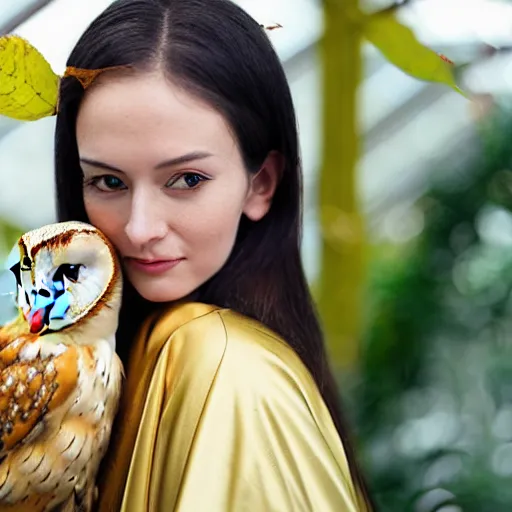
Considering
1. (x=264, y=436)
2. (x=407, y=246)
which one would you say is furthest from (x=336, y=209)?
(x=264, y=436)

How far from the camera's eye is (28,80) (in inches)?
25.4

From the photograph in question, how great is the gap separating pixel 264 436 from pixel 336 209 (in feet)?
0.78

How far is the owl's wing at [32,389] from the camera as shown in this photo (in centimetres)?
60

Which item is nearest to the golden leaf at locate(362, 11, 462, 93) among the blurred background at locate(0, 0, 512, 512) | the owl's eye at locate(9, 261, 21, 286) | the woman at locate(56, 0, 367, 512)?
the blurred background at locate(0, 0, 512, 512)

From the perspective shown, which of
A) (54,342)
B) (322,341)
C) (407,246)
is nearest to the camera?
(54,342)

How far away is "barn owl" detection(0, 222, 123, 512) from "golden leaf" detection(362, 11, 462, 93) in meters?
0.30

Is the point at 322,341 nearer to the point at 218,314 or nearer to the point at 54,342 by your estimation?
the point at 218,314

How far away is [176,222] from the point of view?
638 mm

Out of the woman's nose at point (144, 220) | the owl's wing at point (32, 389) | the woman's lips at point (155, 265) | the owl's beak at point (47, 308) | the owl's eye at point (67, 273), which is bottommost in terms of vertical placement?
the owl's wing at point (32, 389)

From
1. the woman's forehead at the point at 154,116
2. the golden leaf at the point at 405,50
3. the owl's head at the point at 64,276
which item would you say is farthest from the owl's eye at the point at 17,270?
the golden leaf at the point at 405,50

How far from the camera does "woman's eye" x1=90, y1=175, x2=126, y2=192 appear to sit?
0.65 m

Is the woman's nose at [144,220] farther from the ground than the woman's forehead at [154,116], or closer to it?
closer to it

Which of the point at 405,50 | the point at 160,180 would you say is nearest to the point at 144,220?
the point at 160,180

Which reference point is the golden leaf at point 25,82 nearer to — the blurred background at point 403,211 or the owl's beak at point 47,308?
the blurred background at point 403,211
